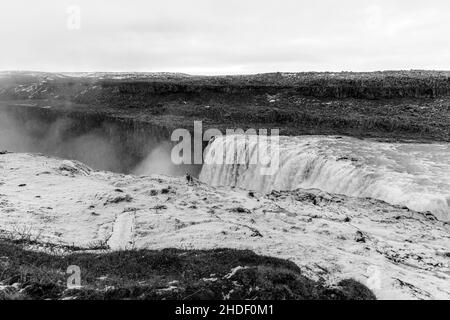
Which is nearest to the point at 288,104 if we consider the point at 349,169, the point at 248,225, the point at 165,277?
the point at 349,169

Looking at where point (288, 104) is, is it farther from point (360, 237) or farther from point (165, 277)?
point (165, 277)

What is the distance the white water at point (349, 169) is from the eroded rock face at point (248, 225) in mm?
1693

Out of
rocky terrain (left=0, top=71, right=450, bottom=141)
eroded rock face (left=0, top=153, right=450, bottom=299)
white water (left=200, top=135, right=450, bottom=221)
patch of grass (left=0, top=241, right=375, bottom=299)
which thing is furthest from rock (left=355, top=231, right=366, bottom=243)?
rocky terrain (left=0, top=71, right=450, bottom=141)

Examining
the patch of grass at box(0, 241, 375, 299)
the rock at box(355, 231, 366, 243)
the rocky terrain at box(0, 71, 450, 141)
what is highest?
the rocky terrain at box(0, 71, 450, 141)

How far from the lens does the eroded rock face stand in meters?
11.3

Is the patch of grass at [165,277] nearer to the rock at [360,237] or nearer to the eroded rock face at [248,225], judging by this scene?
the eroded rock face at [248,225]

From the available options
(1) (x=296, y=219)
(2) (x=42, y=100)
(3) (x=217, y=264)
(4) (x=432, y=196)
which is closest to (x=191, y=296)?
(3) (x=217, y=264)

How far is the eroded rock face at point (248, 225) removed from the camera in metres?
11.3

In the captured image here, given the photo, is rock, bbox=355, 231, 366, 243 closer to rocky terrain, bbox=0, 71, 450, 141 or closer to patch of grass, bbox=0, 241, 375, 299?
patch of grass, bbox=0, 241, 375, 299

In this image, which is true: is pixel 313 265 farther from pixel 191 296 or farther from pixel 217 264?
pixel 191 296

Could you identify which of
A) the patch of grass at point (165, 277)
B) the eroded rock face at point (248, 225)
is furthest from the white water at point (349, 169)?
the patch of grass at point (165, 277)

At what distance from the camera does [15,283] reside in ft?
30.0

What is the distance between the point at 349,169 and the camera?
69.9ft

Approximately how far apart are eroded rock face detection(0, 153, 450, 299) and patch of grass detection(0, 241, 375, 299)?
1089mm
